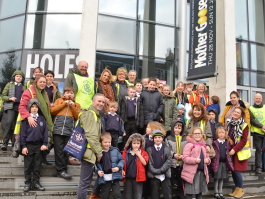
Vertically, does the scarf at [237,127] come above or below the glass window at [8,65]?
below

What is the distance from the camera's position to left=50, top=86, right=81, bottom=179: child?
5.26 meters

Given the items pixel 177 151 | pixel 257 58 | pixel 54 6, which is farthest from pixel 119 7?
pixel 177 151

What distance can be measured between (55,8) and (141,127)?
835 cm

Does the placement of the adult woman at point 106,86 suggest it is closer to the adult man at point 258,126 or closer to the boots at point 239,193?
the boots at point 239,193

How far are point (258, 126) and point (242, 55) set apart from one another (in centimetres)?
782

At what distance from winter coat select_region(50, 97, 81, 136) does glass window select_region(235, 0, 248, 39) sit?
1152 centimetres

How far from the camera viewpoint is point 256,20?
1488 cm

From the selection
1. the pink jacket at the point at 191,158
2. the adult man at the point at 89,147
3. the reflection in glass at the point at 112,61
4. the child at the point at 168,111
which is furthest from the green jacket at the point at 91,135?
the reflection in glass at the point at 112,61

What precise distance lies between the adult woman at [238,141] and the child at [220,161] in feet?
0.62

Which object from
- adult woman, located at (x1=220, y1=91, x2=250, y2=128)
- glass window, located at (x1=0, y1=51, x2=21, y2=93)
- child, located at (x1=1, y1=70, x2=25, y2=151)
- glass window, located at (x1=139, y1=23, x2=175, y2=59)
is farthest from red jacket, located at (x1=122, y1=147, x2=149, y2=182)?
glass window, located at (x1=0, y1=51, x2=21, y2=93)

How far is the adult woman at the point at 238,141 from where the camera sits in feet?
19.3

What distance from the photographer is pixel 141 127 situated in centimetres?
619

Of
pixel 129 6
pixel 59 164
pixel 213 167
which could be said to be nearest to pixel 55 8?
pixel 129 6

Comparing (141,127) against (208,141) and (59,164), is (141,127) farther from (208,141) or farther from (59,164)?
(59,164)
